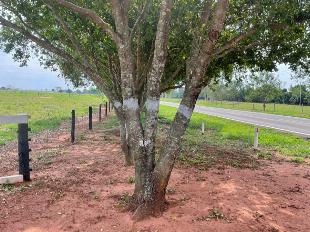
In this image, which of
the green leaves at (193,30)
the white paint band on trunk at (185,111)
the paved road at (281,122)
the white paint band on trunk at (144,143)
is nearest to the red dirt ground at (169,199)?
A: the white paint band on trunk at (144,143)

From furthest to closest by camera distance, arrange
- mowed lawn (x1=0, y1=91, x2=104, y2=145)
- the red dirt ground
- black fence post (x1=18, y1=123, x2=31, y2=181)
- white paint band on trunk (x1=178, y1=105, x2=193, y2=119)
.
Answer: mowed lawn (x1=0, y1=91, x2=104, y2=145) → black fence post (x1=18, y1=123, x2=31, y2=181) → white paint band on trunk (x1=178, y1=105, x2=193, y2=119) → the red dirt ground

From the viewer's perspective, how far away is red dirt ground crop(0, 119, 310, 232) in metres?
7.06

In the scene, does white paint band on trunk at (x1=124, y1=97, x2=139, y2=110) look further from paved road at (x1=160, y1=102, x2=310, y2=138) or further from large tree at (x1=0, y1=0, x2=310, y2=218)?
paved road at (x1=160, y1=102, x2=310, y2=138)

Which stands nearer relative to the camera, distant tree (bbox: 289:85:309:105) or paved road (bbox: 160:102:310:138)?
paved road (bbox: 160:102:310:138)

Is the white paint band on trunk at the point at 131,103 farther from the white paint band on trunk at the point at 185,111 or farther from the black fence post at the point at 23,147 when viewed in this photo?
the black fence post at the point at 23,147

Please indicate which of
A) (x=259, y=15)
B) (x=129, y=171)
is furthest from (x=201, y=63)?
(x=129, y=171)

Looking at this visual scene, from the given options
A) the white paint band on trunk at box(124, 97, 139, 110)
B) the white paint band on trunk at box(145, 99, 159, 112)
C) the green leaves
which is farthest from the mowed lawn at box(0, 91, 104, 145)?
the white paint band on trunk at box(145, 99, 159, 112)

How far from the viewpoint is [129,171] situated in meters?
10.7

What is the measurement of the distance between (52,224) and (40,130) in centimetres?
1855

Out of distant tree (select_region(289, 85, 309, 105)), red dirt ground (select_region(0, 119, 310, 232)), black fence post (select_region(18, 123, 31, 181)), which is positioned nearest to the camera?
red dirt ground (select_region(0, 119, 310, 232))

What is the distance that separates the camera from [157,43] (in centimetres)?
735

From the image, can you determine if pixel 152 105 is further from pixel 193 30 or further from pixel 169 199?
pixel 193 30

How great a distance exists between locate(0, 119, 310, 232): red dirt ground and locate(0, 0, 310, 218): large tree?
2.12 ft

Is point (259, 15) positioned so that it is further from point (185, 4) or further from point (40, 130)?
point (40, 130)
